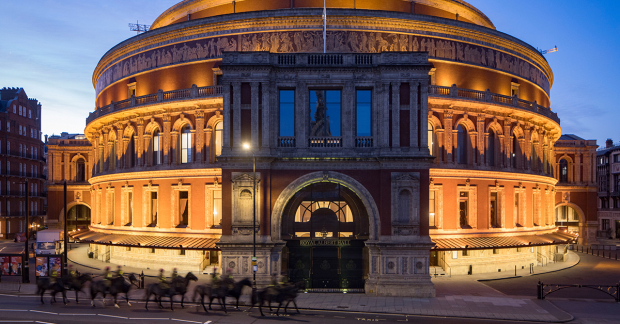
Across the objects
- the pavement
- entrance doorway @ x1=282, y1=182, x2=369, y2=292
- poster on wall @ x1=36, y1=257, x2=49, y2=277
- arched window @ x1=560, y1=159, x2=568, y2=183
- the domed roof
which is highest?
the domed roof

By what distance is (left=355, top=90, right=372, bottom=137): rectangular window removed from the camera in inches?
1149

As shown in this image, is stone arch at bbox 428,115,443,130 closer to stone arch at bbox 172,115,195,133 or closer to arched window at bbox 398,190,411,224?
arched window at bbox 398,190,411,224

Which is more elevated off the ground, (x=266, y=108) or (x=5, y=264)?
(x=266, y=108)

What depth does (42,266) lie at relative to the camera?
32.0 meters

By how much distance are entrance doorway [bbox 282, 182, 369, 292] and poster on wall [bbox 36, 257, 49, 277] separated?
1741 centimetres

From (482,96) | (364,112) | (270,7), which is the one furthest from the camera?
(270,7)

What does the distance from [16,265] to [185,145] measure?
15.5m

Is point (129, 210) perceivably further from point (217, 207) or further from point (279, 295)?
point (279, 295)

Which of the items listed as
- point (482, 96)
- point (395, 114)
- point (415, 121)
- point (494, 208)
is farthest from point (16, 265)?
point (482, 96)

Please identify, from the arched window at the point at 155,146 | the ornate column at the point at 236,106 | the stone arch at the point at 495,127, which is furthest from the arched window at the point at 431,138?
the arched window at the point at 155,146

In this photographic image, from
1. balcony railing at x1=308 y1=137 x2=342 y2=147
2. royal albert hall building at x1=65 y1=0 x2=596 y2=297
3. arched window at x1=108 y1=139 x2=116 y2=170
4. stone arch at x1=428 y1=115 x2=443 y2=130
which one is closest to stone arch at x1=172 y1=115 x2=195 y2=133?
royal albert hall building at x1=65 y1=0 x2=596 y2=297

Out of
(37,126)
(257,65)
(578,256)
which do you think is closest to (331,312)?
(257,65)

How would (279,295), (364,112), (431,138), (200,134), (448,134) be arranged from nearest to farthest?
(279,295)
(364,112)
(448,134)
(431,138)
(200,134)

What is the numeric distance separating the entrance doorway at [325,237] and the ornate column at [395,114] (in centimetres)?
445
